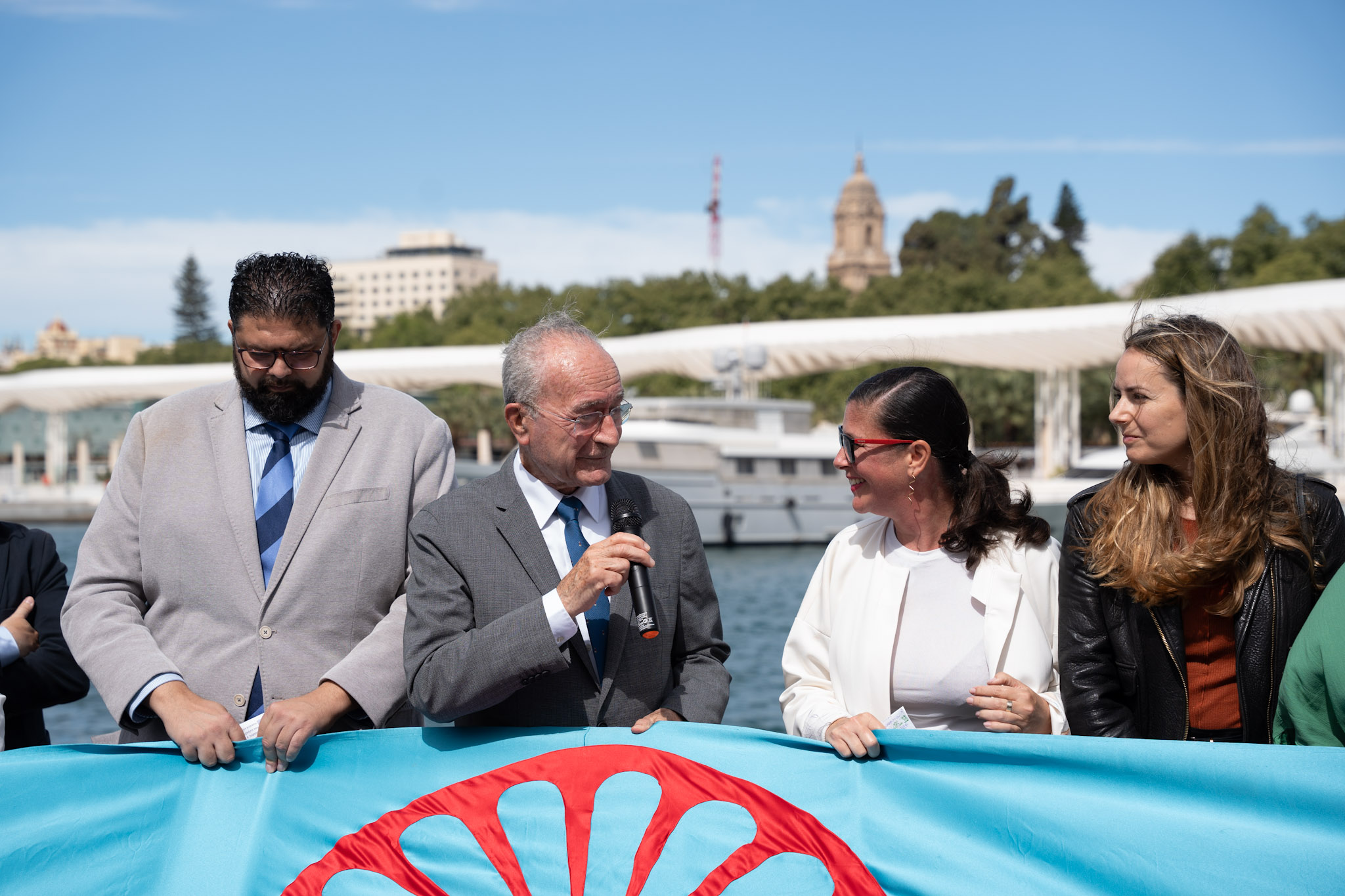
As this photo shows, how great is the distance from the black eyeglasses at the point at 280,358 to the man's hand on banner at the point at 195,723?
0.84 m

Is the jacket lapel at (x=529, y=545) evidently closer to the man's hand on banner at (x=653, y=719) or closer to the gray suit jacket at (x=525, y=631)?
the gray suit jacket at (x=525, y=631)

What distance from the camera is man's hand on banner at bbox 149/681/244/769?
2.97m

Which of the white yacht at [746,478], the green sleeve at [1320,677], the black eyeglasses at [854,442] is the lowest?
the white yacht at [746,478]

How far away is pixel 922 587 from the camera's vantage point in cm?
325

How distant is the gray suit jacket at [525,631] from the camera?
2783mm

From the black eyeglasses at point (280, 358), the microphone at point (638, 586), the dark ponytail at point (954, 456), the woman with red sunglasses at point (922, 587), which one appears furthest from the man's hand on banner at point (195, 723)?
the dark ponytail at point (954, 456)

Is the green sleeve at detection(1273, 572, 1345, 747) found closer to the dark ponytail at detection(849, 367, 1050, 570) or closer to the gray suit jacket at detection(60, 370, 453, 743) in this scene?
the dark ponytail at detection(849, 367, 1050, 570)

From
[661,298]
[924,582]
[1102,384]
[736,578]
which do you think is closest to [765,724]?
[924,582]

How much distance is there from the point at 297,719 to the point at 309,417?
0.88 m

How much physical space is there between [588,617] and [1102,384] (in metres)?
51.5

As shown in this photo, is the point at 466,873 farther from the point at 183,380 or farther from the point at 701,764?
the point at 183,380

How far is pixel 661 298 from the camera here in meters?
71.6

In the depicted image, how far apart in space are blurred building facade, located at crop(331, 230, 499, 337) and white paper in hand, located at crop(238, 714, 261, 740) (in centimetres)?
18156

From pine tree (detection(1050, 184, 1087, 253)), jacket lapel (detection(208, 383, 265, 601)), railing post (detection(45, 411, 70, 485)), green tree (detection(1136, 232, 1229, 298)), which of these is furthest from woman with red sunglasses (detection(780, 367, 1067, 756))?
pine tree (detection(1050, 184, 1087, 253))
